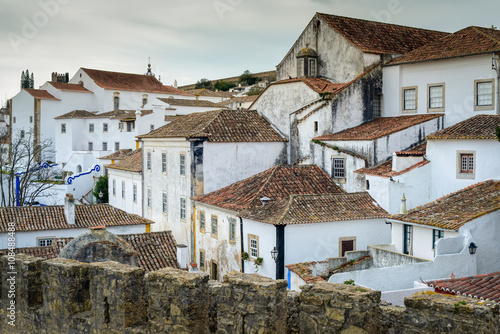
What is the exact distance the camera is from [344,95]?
23641 millimetres

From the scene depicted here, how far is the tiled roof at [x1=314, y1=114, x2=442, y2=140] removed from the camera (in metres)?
21.3

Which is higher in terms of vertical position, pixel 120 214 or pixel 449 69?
pixel 449 69

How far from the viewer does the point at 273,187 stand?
68.2 ft

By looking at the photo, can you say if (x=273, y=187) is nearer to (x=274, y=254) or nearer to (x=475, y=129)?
(x=274, y=254)

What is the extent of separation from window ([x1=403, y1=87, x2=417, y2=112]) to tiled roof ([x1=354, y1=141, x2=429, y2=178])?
2892 millimetres

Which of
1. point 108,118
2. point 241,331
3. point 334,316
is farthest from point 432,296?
point 108,118

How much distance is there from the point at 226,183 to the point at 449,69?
402 inches

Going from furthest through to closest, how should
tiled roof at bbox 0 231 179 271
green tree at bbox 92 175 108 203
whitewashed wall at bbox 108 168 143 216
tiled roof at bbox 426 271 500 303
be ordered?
green tree at bbox 92 175 108 203 < whitewashed wall at bbox 108 168 143 216 < tiled roof at bbox 0 231 179 271 < tiled roof at bbox 426 271 500 303

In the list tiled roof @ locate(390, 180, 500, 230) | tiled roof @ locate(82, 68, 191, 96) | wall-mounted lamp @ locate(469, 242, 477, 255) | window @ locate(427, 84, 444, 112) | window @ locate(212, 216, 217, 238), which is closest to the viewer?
wall-mounted lamp @ locate(469, 242, 477, 255)

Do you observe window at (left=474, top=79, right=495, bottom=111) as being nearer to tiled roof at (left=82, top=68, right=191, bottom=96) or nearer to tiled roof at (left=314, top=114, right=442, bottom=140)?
tiled roof at (left=314, top=114, right=442, bottom=140)

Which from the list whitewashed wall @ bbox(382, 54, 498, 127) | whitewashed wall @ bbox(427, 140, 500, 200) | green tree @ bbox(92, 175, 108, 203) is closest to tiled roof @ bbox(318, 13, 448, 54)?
whitewashed wall @ bbox(382, 54, 498, 127)

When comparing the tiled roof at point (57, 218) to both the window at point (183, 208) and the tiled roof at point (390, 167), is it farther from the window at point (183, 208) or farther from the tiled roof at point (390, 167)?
the tiled roof at point (390, 167)

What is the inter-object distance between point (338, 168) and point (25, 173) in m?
24.2

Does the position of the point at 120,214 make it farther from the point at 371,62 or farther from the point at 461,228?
the point at 461,228
